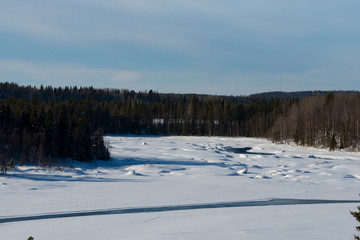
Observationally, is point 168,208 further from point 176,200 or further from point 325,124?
point 325,124

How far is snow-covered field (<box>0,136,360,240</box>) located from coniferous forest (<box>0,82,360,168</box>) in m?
5.36

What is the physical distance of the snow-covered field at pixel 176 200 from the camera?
35.6ft

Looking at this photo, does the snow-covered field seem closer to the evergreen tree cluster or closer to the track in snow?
the track in snow

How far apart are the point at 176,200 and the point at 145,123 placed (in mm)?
85762

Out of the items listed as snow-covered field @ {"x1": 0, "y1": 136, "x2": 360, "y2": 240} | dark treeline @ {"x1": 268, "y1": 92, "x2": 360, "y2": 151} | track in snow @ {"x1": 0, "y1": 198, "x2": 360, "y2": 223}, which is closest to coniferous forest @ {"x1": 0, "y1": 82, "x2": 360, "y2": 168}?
dark treeline @ {"x1": 268, "y1": 92, "x2": 360, "y2": 151}

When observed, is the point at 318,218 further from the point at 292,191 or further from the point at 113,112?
the point at 113,112

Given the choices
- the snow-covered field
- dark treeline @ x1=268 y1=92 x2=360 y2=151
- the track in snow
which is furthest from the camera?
dark treeline @ x1=268 y1=92 x2=360 y2=151

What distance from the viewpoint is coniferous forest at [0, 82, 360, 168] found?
33022 mm

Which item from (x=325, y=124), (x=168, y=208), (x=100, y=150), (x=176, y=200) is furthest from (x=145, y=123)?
(x=168, y=208)

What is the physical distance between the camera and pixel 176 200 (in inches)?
660

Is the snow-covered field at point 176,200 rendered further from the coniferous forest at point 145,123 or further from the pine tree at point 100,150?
the coniferous forest at point 145,123

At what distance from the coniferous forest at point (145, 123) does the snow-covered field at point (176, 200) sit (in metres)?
5.36

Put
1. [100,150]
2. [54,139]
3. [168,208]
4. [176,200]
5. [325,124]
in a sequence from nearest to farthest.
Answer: [168,208] < [176,200] < [54,139] < [100,150] < [325,124]

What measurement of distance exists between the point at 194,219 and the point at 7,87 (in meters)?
154
